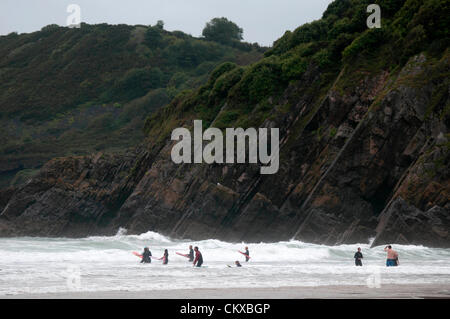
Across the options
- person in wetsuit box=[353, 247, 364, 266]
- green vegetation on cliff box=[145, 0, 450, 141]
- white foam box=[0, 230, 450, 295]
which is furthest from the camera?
green vegetation on cliff box=[145, 0, 450, 141]

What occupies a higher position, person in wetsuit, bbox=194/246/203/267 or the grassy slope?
the grassy slope

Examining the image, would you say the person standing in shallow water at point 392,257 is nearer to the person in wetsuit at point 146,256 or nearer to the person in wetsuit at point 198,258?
the person in wetsuit at point 198,258

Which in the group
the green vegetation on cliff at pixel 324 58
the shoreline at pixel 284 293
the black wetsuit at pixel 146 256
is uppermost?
the green vegetation on cliff at pixel 324 58

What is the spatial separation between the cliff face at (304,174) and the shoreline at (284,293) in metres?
15.0

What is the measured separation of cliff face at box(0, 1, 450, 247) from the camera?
35.0 meters

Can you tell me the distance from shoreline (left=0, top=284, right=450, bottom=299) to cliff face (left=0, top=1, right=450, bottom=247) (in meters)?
15.0

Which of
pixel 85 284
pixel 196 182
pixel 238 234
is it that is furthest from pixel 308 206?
pixel 85 284

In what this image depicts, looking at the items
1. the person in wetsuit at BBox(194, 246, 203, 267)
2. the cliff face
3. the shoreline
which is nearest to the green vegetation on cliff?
the cliff face

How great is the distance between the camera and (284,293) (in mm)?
16938

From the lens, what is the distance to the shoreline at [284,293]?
15.9 metres

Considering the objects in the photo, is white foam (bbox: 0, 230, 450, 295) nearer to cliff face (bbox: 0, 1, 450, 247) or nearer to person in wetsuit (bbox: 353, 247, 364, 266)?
person in wetsuit (bbox: 353, 247, 364, 266)

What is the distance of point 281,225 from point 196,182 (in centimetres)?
1041

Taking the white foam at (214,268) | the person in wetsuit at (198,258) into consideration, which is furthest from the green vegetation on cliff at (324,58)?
the person in wetsuit at (198,258)

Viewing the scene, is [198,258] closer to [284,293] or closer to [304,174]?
[284,293]
